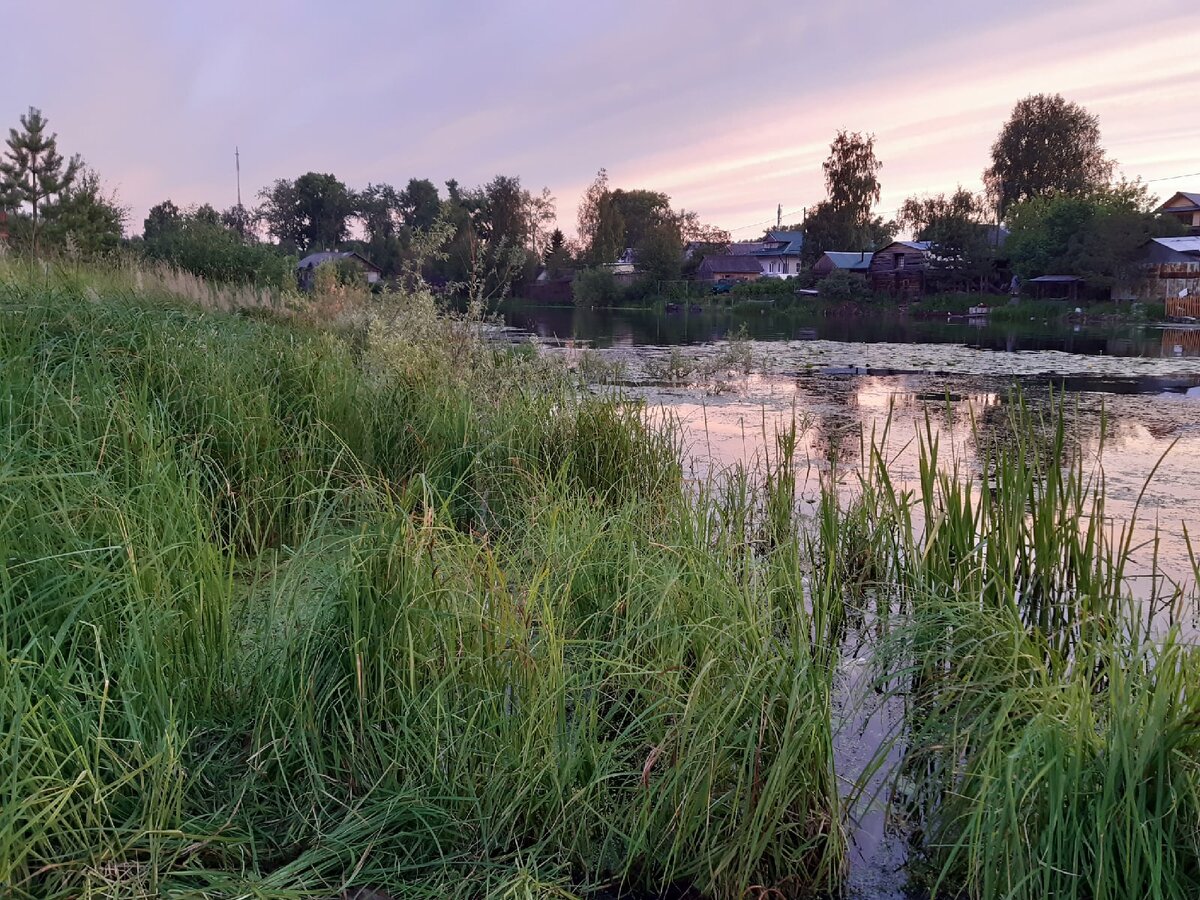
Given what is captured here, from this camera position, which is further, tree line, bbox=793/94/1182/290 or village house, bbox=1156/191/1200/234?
village house, bbox=1156/191/1200/234

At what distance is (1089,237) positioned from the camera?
3675cm

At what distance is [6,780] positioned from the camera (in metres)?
1.56

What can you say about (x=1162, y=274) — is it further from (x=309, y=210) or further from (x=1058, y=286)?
(x=309, y=210)

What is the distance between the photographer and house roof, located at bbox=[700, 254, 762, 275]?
7006 centimetres

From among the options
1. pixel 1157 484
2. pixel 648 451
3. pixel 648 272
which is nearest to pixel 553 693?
pixel 648 451

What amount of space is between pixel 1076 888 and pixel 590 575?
1.64 metres

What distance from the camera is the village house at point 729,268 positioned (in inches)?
2734

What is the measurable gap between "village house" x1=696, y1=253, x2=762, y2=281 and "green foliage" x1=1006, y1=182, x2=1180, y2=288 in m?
Result: 27.6

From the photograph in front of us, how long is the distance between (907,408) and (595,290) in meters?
44.0

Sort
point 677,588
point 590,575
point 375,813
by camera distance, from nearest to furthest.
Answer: point 375,813, point 677,588, point 590,575

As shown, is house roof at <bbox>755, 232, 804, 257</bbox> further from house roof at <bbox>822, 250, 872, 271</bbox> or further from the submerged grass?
the submerged grass

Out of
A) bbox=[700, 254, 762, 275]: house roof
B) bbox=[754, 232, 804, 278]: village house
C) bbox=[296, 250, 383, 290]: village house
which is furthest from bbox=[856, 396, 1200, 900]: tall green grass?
bbox=[754, 232, 804, 278]: village house

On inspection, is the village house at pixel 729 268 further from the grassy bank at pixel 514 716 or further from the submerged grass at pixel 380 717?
the submerged grass at pixel 380 717

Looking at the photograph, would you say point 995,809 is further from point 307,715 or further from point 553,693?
point 307,715
